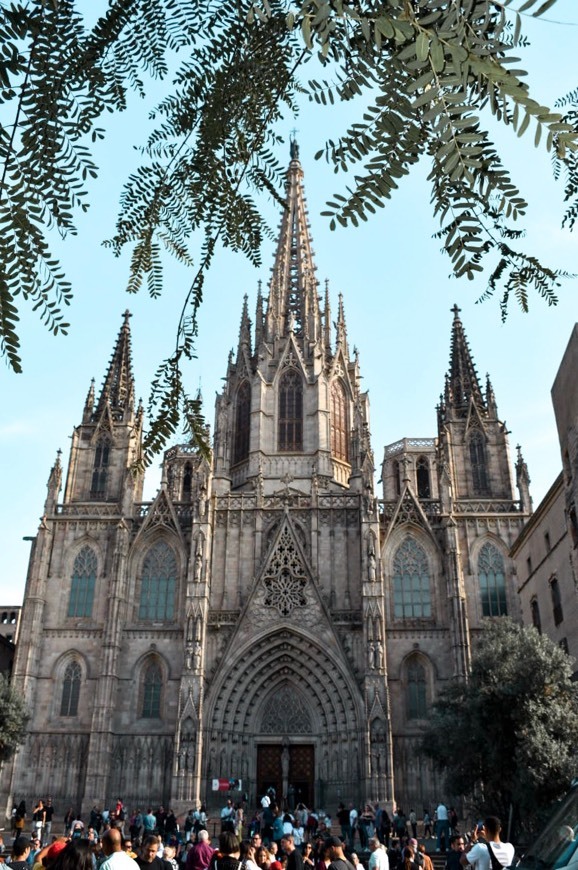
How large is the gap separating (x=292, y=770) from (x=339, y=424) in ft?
56.7

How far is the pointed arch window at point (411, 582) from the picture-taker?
115 ft

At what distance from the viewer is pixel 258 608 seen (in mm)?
34531

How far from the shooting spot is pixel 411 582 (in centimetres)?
3556

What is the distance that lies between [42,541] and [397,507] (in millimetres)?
16658

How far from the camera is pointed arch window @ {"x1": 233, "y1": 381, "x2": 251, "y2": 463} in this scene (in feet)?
137

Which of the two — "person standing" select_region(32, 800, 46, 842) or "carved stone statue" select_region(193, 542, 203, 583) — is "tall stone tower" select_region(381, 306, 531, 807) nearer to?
"carved stone statue" select_region(193, 542, 203, 583)

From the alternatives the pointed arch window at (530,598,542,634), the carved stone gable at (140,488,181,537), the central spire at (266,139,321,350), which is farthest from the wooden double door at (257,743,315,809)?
the central spire at (266,139,321,350)

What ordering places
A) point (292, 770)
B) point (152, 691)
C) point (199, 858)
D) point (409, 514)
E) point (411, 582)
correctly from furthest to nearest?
point (409, 514) → point (411, 582) → point (152, 691) → point (292, 770) → point (199, 858)

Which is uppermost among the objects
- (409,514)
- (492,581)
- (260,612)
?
(409,514)

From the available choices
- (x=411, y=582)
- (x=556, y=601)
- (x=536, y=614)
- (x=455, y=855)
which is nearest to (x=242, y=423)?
(x=411, y=582)

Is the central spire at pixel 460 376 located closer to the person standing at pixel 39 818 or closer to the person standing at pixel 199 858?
the person standing at pixel 39 818

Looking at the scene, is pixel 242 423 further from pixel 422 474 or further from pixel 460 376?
pixel 422 474

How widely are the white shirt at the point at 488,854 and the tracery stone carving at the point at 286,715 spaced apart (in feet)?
90.4

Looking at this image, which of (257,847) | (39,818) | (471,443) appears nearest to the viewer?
(257,847)
